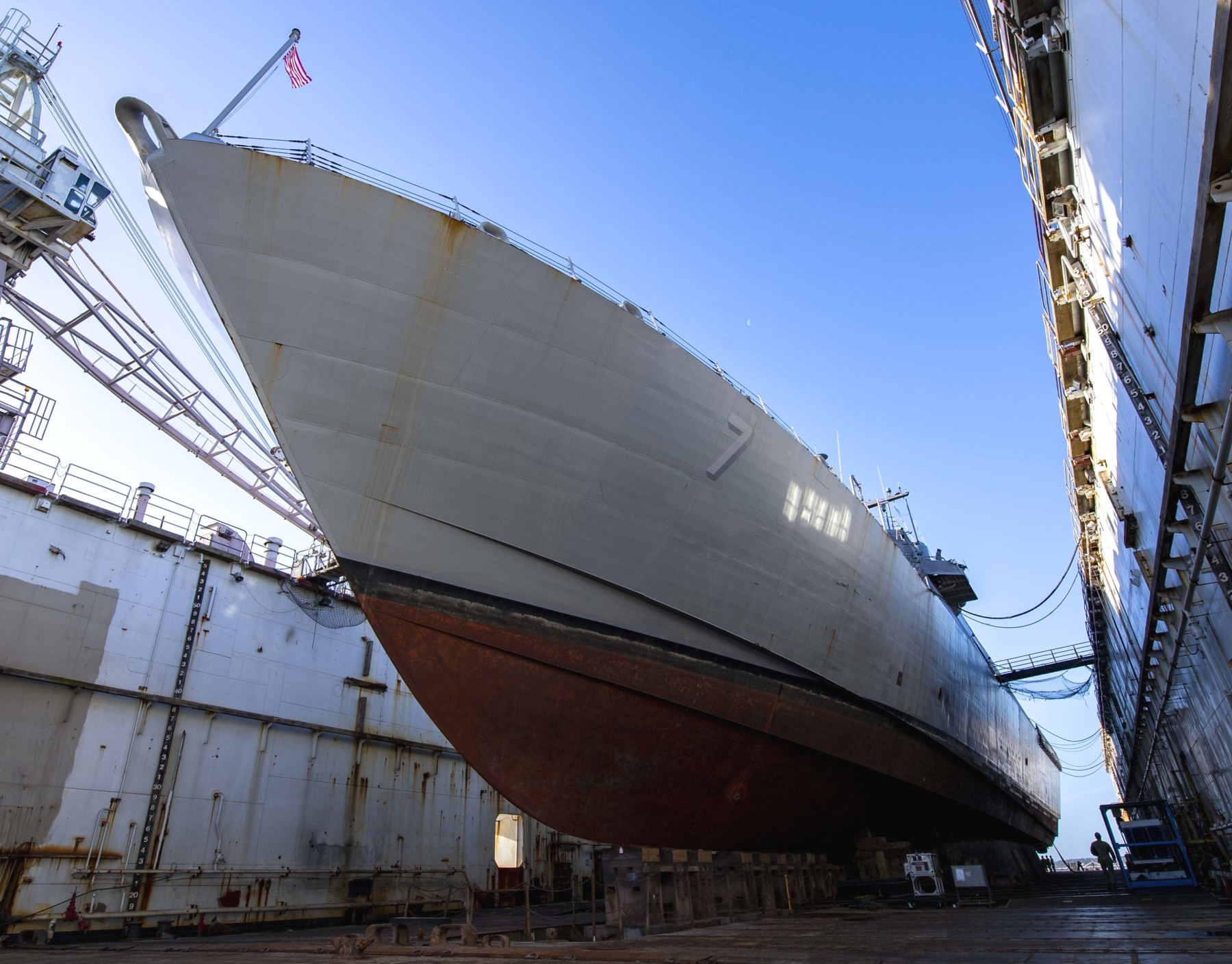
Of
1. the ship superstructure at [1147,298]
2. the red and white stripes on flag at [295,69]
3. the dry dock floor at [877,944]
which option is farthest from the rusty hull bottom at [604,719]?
the red and white stripes on flag at [295,69]

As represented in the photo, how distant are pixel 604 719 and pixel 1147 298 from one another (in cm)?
616

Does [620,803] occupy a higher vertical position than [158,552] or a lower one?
lower

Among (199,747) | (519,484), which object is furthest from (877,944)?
(199,747)

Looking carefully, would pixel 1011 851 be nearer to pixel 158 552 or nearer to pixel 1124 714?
pixel 1124 714

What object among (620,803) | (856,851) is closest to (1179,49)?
(620,803)

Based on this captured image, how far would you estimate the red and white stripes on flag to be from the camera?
9.54 metres

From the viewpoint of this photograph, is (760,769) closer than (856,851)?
Yes

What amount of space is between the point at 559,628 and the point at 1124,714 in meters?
19.0

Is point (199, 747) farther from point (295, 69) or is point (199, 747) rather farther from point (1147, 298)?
point (1147, 298)

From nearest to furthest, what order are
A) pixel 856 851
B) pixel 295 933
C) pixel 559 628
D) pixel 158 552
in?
pixel 559 628, pixel 295 933, pixel 856 851, pixel 158 552

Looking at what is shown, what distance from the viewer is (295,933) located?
32.4 feet

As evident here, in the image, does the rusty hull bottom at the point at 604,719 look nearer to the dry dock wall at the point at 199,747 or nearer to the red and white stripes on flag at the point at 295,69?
the dry dock wall at the point at 199,747

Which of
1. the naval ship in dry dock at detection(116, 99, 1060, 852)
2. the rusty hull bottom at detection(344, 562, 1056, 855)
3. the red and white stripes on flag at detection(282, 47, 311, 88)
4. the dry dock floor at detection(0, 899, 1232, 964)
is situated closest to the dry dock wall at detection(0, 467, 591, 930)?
the dry dock floor at detection(0, 899, 1232, 964)

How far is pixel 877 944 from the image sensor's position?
4836mm
